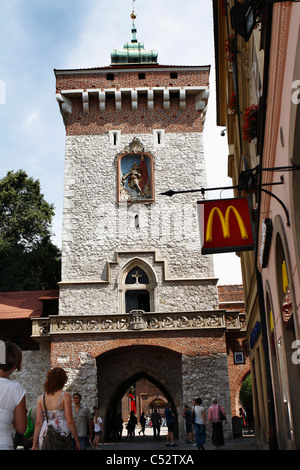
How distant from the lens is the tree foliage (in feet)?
96.9

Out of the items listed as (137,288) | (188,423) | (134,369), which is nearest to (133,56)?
(137,288)

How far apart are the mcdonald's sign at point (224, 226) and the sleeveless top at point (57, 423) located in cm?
416

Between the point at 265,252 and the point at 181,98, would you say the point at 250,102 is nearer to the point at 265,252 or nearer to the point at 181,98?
the point at 265,252

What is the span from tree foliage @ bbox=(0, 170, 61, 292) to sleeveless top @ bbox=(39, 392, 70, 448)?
2491 centimetres

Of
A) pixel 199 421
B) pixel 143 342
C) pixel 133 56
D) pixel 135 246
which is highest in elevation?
pixel 133 56

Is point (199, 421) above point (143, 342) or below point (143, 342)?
below

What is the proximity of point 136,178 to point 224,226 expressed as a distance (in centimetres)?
1488

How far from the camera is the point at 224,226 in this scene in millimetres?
8352

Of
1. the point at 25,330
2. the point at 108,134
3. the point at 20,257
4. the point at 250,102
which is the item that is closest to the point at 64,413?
the point at 250,102

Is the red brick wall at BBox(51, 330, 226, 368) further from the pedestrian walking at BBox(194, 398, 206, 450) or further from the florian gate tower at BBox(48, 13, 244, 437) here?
the pedestrian walking at BBox(194, 398, 206, 450)

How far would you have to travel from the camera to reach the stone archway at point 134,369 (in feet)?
65.7

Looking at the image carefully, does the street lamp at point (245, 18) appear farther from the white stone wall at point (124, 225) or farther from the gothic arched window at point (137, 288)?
the gothic arched window at point (137, 288)

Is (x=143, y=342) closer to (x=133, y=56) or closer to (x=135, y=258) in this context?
(x=135, y=258)

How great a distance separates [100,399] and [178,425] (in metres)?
3.20
